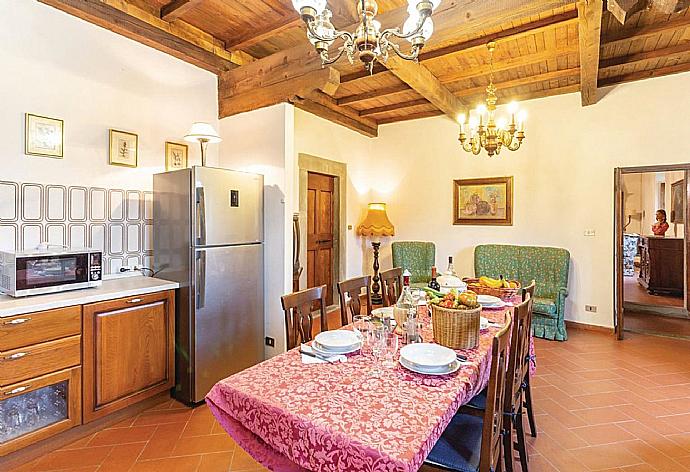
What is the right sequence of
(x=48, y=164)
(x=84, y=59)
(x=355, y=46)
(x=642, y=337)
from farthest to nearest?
(x=642, y=337)
(x=84, y=59)
(x=48, y=164)
(x=355, y=46)

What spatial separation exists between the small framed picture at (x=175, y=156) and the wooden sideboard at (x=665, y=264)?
23.4ft

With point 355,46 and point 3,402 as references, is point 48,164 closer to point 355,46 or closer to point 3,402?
point 3,402

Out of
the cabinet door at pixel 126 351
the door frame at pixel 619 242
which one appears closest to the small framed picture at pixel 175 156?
the cabinet door at pixel 126 351

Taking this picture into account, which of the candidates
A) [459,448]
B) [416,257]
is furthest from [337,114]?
[459,448]

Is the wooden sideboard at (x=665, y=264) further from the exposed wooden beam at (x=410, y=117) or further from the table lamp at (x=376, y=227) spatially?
the table lamp at (x=376, y=227)

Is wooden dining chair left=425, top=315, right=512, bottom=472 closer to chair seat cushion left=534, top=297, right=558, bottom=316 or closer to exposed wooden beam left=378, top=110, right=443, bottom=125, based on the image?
chair seat cushion left=534, top=297, right=558, bottom=316

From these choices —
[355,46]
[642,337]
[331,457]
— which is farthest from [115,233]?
[642,337]

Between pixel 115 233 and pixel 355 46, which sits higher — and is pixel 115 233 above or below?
below

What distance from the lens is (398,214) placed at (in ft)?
19.7

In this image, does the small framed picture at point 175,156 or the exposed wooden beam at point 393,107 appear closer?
the small framed picture at point 175,156

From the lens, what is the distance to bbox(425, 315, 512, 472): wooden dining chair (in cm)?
130

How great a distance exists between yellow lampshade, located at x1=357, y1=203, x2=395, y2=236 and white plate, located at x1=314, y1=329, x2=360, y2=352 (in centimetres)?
389

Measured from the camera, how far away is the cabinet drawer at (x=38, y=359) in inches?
76.6

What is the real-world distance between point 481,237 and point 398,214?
1.35m
